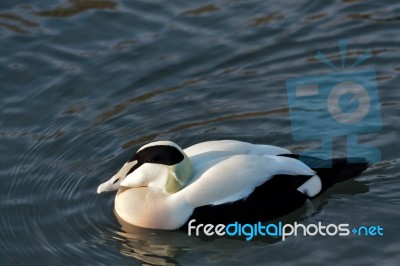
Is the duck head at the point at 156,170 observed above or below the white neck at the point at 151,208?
above

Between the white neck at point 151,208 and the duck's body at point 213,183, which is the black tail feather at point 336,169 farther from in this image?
the white neck at point 151,208

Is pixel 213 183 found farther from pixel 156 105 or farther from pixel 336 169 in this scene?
pixel 156 105

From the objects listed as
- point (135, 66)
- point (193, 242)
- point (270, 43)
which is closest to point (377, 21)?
point (270, 43)

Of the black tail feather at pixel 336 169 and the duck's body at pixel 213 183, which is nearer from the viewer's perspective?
the duck's body at pixel 213 183

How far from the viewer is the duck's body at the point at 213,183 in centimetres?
665

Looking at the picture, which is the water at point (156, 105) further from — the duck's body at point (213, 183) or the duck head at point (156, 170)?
the duck head at point (156, 170)

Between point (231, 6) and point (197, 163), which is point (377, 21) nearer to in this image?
point (231, 6)

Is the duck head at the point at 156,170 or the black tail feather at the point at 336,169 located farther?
the black tail feather at the point at 336,169

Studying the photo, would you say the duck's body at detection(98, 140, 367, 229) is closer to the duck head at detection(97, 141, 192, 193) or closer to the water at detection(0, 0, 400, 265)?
the duck head at detection(97, 141, 192, 193)

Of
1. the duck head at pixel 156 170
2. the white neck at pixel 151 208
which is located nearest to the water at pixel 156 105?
the white neck at pixel 151 208

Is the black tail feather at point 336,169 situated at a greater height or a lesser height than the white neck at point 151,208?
greater

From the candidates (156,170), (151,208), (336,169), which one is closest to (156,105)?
(156,170)

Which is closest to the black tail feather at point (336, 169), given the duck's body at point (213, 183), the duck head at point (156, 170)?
the duck's body at point (213, 183)

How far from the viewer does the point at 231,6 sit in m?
9.44
